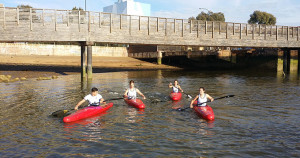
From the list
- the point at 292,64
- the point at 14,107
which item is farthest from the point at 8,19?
the point at 292,64

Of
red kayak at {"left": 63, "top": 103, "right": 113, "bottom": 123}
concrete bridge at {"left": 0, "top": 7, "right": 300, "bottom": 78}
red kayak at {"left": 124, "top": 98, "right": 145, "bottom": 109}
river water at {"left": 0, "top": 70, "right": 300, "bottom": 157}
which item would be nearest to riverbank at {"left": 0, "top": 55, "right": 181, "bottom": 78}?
concrete bridge at {"left": 0, "top": 7, "right": 300, "bottom": 78}

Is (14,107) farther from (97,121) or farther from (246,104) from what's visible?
(246,104)

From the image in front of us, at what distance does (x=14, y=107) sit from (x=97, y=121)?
6249mm

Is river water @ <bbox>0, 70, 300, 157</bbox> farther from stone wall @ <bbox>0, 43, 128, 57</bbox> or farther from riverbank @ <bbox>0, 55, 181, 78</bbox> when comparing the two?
stone wall @ <bbox>0, 43, 128, 57</bbox>

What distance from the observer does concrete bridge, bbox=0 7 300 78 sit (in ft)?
104

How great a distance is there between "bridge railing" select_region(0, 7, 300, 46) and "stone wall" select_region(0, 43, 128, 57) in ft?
77.7

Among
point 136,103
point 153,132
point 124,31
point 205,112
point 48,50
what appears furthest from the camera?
point 48,50

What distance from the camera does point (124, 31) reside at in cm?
3597

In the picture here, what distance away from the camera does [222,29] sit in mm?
41750

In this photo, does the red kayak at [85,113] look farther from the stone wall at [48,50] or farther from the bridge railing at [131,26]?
the stone wall at [48,50]

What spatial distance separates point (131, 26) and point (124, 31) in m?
1.14

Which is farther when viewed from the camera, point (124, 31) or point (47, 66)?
point (47, 66)

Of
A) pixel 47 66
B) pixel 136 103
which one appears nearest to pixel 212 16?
pixel 47 66

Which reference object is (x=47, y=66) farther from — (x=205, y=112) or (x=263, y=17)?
(x=263, y=17)
